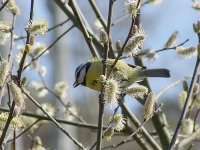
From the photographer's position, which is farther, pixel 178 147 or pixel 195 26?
pixel 178 147

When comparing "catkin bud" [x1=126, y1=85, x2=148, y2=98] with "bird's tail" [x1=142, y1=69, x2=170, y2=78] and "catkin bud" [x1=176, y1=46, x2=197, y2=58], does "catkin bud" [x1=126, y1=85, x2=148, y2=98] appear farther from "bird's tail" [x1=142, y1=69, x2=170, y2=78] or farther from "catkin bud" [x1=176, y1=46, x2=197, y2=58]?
"bird's tail" [x1=142, y1=69, x2=170, y2=78]

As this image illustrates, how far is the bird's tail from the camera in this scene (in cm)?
211

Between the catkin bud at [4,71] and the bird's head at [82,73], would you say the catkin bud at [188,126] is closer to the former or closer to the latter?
the bird's head at [82,73]

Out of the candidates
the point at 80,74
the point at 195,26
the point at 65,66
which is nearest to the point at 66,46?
the point at 65,66

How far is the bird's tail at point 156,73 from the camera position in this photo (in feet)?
6.91

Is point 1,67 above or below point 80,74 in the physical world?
above

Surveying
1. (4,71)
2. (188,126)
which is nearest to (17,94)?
(4,71)

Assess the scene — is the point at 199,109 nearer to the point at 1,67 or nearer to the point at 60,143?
the point at 1,67

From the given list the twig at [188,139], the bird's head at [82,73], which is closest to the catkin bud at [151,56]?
the bird's head at [82,73]

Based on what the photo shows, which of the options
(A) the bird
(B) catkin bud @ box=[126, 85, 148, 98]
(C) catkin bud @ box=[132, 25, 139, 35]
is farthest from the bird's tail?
(C) catkin bud @ box=[132, 25, 139, 35]

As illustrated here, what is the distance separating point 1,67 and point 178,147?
3.55 ft

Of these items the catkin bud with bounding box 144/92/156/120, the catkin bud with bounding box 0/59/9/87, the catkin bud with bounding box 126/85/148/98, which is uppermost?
the catkin bud with bounding box 0/59/9/87

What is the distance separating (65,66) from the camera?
5555mm

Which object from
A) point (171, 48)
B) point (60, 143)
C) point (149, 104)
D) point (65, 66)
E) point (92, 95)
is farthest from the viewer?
point (92, 95)
